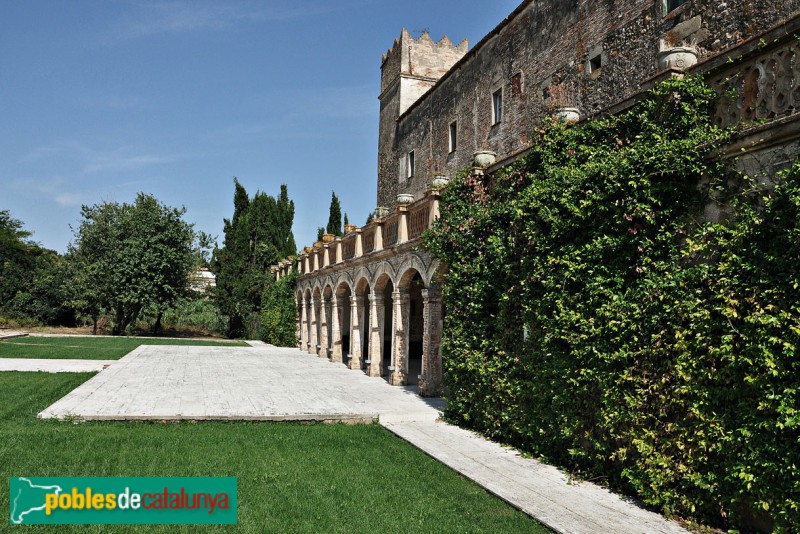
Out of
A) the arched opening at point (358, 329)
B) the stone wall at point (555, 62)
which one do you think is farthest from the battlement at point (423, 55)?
the arched opening at point (358, 329)

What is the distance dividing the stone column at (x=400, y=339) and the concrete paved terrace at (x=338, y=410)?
0.46 meters

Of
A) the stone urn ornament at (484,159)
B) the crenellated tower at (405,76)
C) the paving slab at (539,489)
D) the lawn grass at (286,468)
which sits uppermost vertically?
the crenellated tower at (405,76)

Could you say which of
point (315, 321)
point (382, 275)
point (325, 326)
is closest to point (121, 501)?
point (382, 275)

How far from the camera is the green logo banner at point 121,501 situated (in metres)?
5.02

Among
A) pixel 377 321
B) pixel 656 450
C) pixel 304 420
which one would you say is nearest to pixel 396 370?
pixel 377 321

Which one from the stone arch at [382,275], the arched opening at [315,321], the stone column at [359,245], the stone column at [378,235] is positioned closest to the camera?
the stone arch at [382,275]

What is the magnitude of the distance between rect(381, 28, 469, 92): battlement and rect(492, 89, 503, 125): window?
8918 mm

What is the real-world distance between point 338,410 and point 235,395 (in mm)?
2640

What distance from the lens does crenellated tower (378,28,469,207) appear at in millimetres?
27281

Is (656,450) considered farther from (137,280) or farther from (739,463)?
(137,280)

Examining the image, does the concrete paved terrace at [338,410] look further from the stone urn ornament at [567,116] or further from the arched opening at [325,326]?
the stone urn ornament at [567,116]

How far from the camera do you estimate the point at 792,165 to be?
188 inches

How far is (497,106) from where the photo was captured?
19.1 meters

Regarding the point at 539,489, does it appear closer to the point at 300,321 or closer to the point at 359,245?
the point at 359,245
